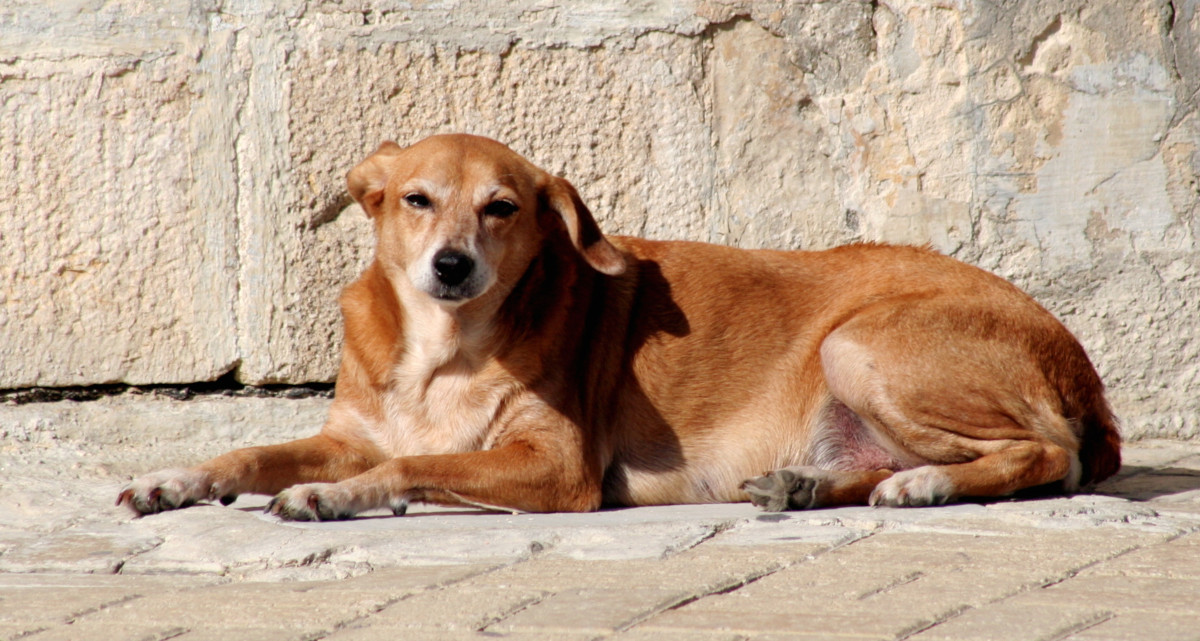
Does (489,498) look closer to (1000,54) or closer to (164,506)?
(164,506)

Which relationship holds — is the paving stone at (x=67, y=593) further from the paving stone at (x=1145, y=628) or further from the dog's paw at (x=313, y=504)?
the paving stone at (x=1145, y=628)

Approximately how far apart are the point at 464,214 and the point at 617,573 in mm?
1589

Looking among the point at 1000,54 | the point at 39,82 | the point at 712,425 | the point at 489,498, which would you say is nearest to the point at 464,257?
the point at 489,498

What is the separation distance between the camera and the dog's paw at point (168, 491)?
12.1 feet

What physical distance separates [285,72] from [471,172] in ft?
3.68

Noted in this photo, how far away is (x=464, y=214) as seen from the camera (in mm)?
4027

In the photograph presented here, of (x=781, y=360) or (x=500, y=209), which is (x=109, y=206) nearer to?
(x=500, y=209)

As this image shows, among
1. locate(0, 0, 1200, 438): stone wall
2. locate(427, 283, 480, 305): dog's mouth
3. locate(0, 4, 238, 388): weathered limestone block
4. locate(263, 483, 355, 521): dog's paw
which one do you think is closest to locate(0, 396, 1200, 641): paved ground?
locate(263, 483, 355, 521): dog's paw

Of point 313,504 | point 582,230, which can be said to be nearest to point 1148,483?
point 582,230

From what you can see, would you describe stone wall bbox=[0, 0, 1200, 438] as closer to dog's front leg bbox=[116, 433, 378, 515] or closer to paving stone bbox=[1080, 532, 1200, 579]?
dog's front leg bbox=[116, 433, 378, 515]

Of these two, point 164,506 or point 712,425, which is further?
point 712,425

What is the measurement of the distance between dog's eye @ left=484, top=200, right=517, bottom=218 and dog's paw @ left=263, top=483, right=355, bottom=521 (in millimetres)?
1009

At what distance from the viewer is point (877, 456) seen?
4297 mm

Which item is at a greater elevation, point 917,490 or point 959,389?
point 959,389
